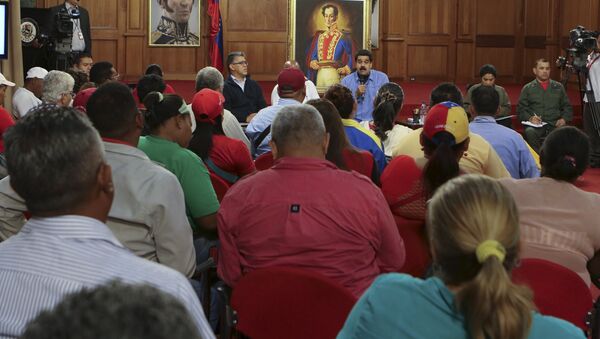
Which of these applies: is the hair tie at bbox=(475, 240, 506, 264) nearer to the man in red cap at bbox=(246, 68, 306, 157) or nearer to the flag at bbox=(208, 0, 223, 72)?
the man in red cap at bbox=(246, 68, 306, 157)

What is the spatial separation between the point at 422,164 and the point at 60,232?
2127 millimetres

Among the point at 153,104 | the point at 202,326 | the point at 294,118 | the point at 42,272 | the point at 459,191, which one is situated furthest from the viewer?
the point at 153,104

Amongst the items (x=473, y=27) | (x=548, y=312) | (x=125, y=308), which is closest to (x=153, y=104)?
(x=548, y=312)

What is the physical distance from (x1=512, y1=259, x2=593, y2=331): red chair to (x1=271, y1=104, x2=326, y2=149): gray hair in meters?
0.90

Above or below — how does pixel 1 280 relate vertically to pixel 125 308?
below

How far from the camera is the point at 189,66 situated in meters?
15.0

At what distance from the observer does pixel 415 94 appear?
46.1ft

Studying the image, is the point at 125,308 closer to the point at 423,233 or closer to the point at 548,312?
the point at 548,312

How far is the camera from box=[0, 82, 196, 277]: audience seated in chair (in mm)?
3141

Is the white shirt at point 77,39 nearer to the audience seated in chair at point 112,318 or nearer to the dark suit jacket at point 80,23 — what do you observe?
the dark suit jacket at point 80,23

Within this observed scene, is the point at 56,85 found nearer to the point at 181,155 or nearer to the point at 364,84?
the point at 181,155

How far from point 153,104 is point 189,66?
1093 centimetres

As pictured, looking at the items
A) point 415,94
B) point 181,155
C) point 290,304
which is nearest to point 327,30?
point 415,94

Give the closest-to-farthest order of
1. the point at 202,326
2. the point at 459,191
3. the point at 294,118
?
the point at 202,326 → the point at 459,191 → the point at 294,118
